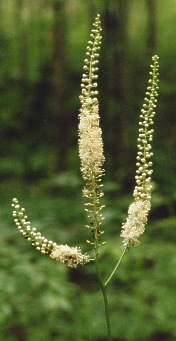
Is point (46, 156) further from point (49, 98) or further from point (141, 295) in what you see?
point (141, 295)

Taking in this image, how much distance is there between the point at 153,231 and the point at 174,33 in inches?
642

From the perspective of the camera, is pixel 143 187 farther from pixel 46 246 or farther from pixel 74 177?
pixel 74 177

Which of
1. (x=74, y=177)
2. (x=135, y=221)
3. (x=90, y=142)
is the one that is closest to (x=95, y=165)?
(x=90, y=142)

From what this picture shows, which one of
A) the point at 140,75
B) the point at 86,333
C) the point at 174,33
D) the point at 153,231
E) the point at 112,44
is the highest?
the point at 174,33

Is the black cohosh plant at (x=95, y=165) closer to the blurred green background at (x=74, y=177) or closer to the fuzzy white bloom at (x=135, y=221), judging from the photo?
the fuzzy white bloom at (x=135, y=221)

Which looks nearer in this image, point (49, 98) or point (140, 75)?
point (140, 75)

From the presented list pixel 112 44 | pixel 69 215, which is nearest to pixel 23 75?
pixel 112 44

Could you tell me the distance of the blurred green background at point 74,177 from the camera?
15.4 ft

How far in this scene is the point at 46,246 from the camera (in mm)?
Answer: 1575

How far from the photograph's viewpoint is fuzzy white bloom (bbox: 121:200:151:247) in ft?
5.11

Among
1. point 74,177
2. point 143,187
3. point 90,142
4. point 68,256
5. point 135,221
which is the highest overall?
point 74,177

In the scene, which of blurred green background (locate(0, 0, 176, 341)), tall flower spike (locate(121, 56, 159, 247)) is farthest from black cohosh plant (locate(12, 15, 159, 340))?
blurred green background (locate(0, 0, 176, 341))

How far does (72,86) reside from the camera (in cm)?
1819

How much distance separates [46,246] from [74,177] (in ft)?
13.4
